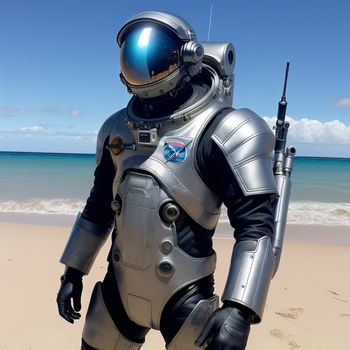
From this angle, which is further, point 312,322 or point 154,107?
point 312,322

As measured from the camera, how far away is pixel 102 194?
234 cm

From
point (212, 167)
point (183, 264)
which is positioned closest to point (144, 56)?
point (212, 167)

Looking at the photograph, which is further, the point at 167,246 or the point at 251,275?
the point at 167,246

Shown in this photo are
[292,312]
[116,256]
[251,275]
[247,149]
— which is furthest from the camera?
[292,312]

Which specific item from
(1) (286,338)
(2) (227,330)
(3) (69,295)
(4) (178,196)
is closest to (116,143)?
(4) (178,196)

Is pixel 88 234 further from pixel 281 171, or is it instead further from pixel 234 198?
pixel 281 171

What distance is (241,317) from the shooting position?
166cm

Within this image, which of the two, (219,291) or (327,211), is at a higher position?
(327,211)

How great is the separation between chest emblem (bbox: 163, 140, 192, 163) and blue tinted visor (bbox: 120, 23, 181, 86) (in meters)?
0.32

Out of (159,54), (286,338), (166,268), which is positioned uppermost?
(159,54)

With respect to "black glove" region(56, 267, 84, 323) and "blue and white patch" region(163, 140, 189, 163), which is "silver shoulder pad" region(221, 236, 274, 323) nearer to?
"blue and white patch" region(163, 140, 189, 163)

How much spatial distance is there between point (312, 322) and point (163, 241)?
3150mm

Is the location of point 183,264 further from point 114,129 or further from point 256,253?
point 114,129

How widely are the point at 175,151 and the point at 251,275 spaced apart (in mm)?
637
